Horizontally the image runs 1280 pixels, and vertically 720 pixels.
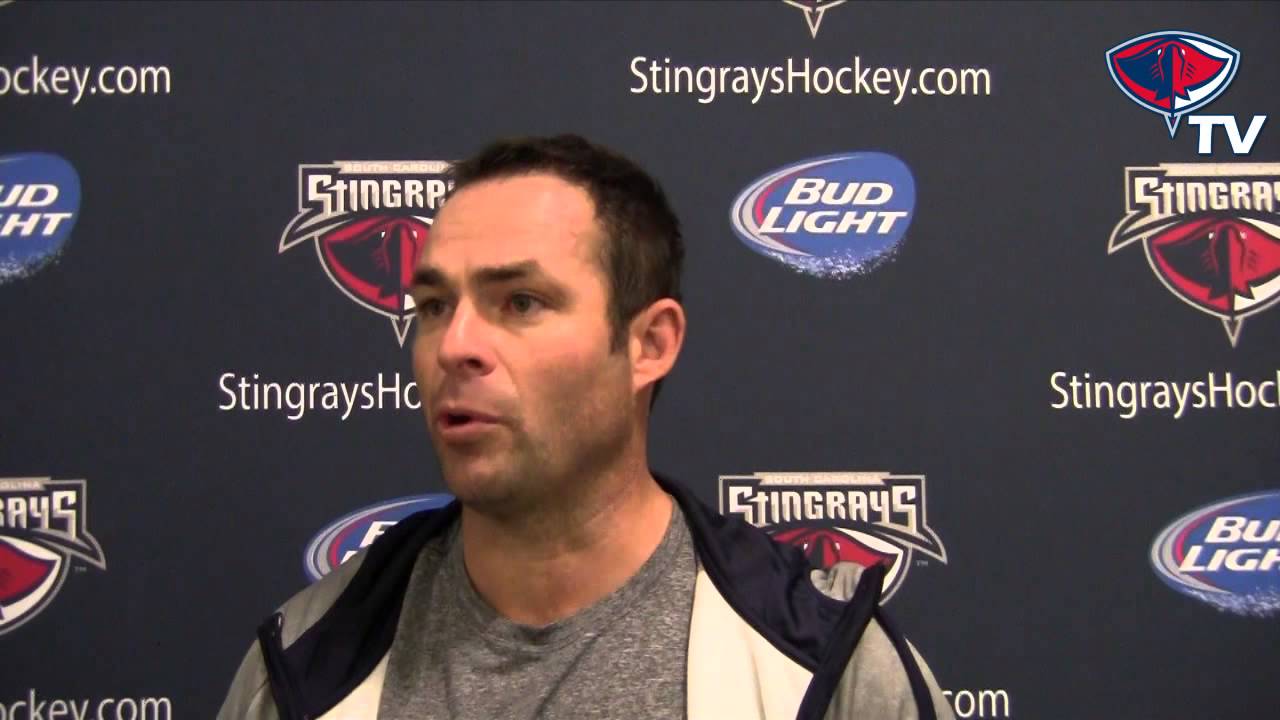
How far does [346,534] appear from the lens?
6.03 ft

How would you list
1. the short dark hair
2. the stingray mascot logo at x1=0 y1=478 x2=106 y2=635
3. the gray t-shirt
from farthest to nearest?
1. the stingray mascot logo at x1=0 y1=478 x2=106 y2=635
2. the short dark hair
3. the gray t-shirt

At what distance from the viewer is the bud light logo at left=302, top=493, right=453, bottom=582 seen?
183cm

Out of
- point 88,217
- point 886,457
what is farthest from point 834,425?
point 88,217

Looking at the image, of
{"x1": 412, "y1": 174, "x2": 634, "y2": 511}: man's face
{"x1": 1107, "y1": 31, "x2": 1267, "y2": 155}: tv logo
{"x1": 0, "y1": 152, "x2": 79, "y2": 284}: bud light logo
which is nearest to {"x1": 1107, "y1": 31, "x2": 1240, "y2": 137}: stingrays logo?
{"x1": 1107, "y1": 31, "x2": 1267, "y2": 155}: tv logo

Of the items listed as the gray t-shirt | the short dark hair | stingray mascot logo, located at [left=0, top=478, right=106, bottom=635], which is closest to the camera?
the gray t-shirt

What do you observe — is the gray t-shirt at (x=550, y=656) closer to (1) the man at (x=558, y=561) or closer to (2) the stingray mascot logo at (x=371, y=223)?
(1) the man at (x=558, y=561)

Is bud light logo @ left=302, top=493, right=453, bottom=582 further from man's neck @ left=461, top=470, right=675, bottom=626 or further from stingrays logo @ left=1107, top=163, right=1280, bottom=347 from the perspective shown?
stingrays logo @ left=1107, top=163, right=1280, bottom=347

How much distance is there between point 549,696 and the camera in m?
1.18

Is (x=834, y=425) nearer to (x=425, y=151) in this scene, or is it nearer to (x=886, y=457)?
(x=886, y=457)

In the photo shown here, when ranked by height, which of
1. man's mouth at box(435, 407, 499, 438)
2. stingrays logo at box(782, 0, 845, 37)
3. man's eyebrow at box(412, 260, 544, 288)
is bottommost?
man's mouth at box(435, 407, 499, 438)

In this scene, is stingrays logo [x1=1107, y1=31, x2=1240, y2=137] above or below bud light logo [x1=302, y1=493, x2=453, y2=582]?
above

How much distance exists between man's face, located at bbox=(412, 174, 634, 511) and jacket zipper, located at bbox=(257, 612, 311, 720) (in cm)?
28

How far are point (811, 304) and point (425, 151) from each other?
663 millimetres

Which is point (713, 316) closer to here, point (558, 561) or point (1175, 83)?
point (558, 561)
